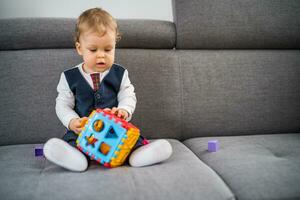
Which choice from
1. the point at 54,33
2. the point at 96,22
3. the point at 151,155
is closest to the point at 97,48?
the point at 96,22

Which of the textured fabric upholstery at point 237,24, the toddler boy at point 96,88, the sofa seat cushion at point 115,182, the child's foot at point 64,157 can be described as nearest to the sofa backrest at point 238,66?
the textured fabric upholstery at point 237,24

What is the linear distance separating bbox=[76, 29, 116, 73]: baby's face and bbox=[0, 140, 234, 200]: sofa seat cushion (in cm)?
42

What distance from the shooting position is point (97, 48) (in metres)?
1.30

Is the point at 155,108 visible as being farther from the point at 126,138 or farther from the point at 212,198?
the point at 212,198

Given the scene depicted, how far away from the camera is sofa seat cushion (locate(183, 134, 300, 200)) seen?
1.02m

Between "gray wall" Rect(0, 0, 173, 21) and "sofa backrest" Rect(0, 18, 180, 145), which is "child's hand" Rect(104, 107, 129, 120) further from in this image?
"gray wall" Rect(0, 0, 173, 21)

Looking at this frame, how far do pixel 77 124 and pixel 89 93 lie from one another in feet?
0.56

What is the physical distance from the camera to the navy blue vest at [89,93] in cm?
136

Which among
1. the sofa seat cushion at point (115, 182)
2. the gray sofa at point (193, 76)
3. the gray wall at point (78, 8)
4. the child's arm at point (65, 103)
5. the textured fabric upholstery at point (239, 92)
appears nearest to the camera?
the sofa seat cushion at point (115, 182)

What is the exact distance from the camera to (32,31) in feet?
5.05

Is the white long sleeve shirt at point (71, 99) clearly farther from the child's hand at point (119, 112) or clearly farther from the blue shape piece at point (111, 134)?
the blue shape piece at point (111, 134)

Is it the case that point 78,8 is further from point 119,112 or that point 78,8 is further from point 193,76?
point 119,112

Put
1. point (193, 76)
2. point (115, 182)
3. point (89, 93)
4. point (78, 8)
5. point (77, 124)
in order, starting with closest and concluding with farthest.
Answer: point (115, 182), point (77, 124), point (89, 93), point (193, 76), point (78, 8)

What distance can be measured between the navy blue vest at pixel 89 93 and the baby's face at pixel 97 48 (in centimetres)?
7
